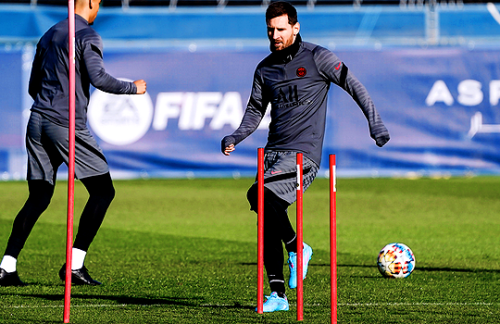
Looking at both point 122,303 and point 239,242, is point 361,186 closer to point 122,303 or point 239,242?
point 239,242

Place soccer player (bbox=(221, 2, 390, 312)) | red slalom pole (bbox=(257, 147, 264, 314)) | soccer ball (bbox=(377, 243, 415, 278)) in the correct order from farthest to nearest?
soccer ball (bbox=(377, 243, 415, 278))
soccer player (bbox=(221, 2, 390, 312))
red slalom pole (bbox=(257, 147, 264, 314))

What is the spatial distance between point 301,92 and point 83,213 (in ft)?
6.34

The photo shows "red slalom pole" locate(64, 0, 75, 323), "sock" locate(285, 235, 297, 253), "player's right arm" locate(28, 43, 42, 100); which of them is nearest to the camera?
"red slalom pole" locate(64, 0, 75, 323)

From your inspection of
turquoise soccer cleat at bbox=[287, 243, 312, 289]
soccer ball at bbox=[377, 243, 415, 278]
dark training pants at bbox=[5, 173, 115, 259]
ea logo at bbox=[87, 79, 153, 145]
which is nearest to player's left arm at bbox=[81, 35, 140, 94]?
dark training pants at bbox=[5, 173, 115, 259]

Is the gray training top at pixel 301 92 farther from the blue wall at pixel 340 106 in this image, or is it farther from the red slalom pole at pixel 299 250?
the blue wall at pixel 340 106

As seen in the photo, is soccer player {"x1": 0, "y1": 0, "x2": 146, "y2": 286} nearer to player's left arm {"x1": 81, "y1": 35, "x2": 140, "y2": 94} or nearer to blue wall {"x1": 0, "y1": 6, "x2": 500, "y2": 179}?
player's left arm {"x1": 81, "y1": 35, "x2": 140, "y2": 94}

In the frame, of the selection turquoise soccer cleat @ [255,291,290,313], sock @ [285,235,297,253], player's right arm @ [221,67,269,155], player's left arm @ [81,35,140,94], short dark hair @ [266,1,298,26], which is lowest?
turquoise soccer cleat @ [255,291,290,313]

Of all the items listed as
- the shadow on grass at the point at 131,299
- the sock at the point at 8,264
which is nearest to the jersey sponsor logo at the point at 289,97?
the shadow on grass at the point at 131,299

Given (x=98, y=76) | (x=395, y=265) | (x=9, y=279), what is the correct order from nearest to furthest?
(x=98, y=76), (x=9, y=279), (x=395, y=265)

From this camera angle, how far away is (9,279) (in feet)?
21.4

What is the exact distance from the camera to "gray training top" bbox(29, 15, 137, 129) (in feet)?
21.2

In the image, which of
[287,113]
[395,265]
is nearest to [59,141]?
[287,113]

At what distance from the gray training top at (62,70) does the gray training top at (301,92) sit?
1118mm

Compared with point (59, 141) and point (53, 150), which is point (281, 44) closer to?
point (59, 141)
